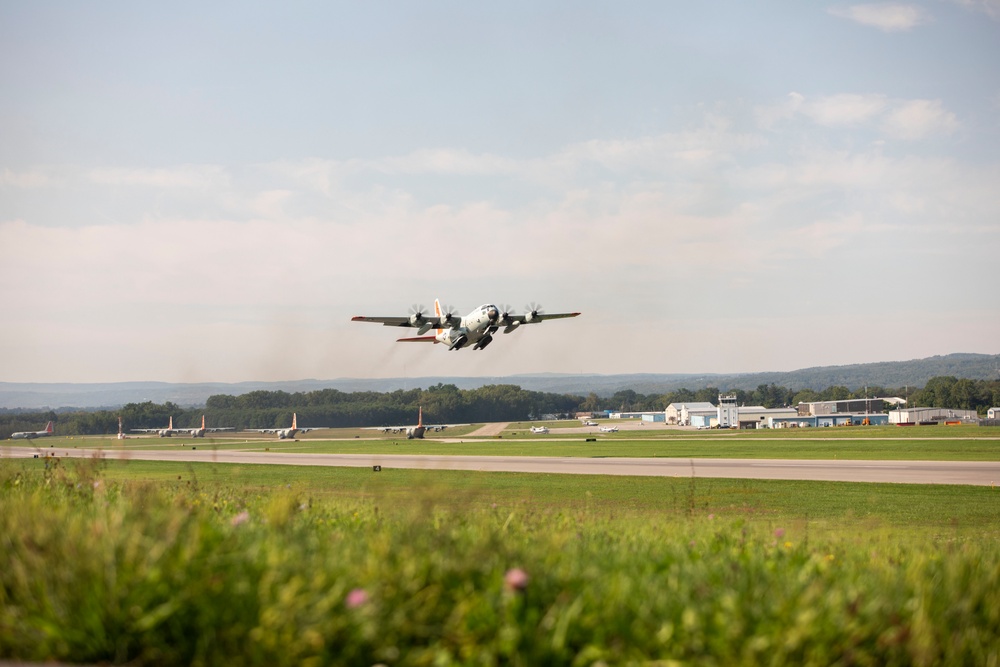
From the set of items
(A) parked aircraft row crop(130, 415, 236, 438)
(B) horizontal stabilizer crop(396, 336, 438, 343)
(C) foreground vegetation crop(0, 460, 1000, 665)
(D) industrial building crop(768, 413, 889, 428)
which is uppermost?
(B) horizontal stabilizer crop(396, 336, 438, 343)

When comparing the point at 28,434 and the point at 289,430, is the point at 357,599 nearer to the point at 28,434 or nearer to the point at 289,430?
the point at 289,430

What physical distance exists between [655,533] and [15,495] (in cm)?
1009

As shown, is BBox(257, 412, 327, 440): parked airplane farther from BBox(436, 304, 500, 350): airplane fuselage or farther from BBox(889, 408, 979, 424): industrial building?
BBox(889, 408, 979, 424): industrial building

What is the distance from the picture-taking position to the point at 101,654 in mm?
6648

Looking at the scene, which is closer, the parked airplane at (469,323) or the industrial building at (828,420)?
the parked airplane at (469,323)

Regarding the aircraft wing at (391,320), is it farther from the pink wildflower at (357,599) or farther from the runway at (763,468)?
the pink wildflower at (357,599)

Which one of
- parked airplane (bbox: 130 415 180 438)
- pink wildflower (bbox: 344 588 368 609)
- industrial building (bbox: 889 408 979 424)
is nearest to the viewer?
pink wildflower (bbox: 344 588 368 609)

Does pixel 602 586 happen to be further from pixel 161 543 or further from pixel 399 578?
pixel 161 543

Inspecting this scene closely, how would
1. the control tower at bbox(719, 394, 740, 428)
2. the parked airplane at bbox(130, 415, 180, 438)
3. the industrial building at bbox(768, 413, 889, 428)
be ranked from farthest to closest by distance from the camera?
1. the industrial building at bbox(768, 413, 889, 428)
2. the control tower at bbox(719, 394, 740, 428)
3. the parked airplane at bbox(130, 415, 180, 438)

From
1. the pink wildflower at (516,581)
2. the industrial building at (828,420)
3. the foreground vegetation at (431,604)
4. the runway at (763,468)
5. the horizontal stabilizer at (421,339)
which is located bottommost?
the industrial building at (828,420)

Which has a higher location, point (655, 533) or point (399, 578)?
point (399, 578)

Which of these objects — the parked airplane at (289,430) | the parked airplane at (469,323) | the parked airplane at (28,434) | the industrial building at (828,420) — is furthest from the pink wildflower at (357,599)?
the industrial building at (828,420)

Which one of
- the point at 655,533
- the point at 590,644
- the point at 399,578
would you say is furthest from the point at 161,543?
the point at 655,533

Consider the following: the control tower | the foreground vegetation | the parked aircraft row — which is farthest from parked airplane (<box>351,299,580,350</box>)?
the control tower
